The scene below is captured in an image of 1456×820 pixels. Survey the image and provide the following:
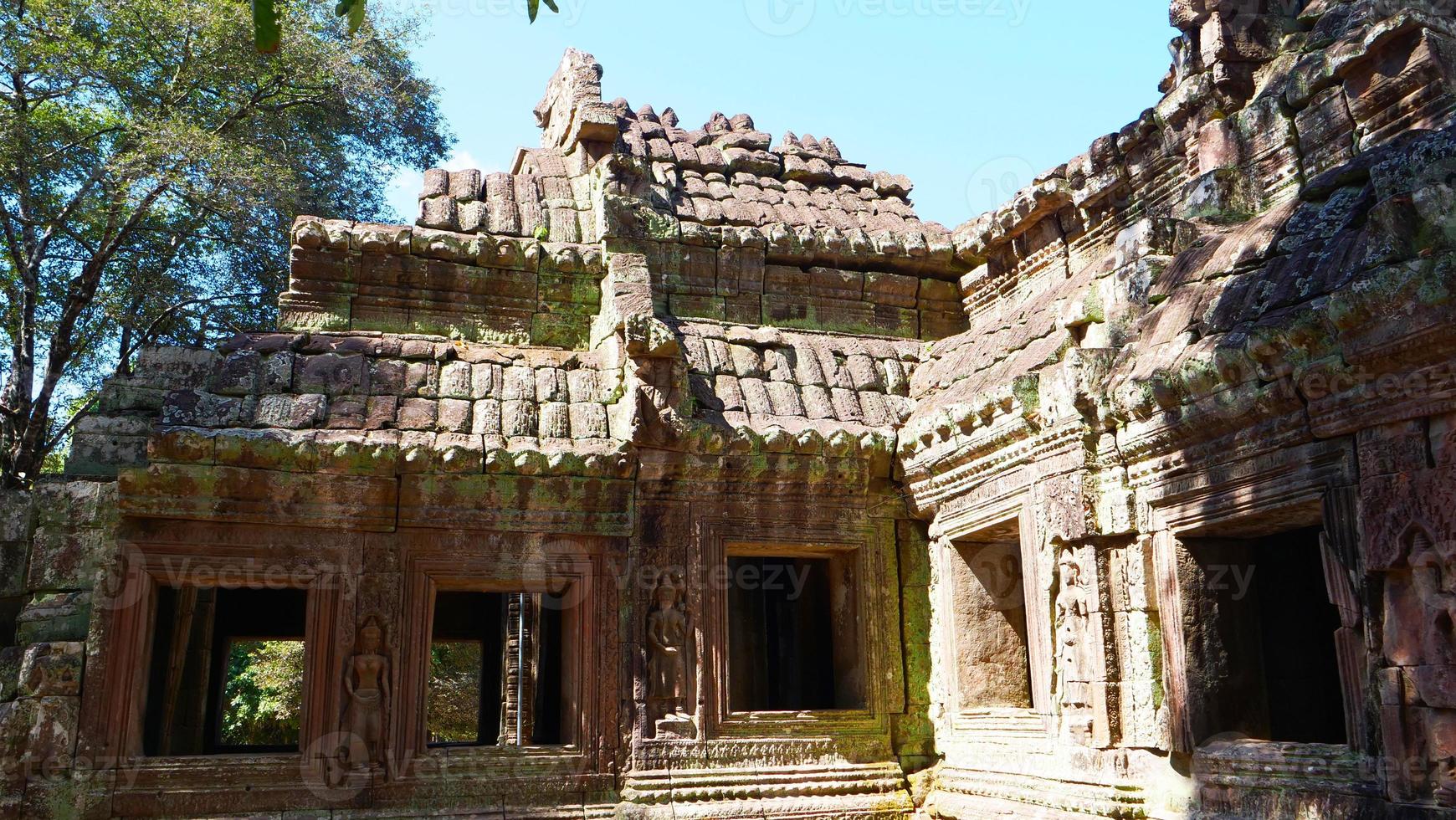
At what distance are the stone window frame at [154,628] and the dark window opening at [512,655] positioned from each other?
5.40ft

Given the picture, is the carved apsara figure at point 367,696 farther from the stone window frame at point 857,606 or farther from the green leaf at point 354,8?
the green leaf at point 354,8

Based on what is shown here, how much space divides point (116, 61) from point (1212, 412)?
1539 cm

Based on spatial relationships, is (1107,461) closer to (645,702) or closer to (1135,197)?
(1135,197)

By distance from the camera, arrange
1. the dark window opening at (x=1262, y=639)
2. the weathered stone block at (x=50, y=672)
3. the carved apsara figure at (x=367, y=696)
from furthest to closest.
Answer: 1. the carved apsara figure at (x=367, y=696)
2. the weathered stone block at (x=50, y=672)
3. the dark window opening at (x=1262, y=639)

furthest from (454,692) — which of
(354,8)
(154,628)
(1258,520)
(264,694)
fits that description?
(354,8)

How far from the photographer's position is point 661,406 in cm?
842

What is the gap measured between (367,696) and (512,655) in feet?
22.6

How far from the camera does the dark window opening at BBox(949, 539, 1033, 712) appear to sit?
8.42 metres

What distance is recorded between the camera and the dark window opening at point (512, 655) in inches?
394

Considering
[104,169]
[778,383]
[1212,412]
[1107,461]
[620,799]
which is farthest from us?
[104,169]

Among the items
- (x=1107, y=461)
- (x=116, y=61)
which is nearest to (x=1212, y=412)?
(x=1107, y=461)

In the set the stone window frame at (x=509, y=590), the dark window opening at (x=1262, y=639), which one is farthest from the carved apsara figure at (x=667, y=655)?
the dark window opening at (x=1262, y=639)

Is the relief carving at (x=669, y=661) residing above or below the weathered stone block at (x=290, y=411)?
below

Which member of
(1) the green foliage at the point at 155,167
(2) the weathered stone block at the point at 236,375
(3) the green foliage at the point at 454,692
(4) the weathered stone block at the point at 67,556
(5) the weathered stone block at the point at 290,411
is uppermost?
(1) the green foliage at the point at 155,167
